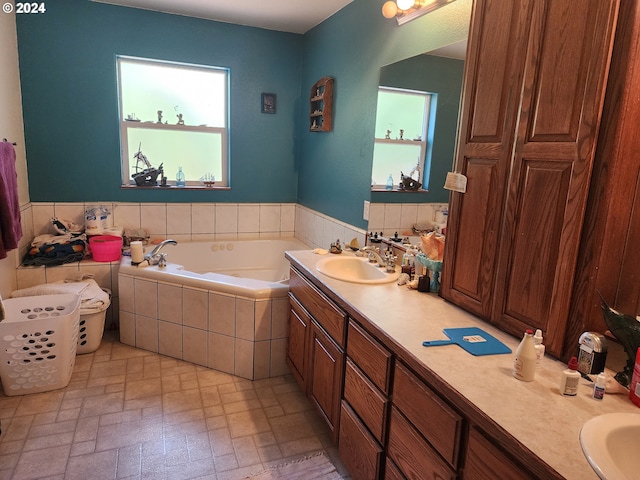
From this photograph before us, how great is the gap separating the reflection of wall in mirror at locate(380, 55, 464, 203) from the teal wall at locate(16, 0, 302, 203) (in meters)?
1.91

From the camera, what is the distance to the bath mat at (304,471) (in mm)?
1896

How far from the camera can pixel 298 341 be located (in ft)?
7.92

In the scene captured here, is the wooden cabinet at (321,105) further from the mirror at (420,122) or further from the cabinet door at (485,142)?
the cabinet door at (485,142)

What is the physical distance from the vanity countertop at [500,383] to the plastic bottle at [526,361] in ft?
0.06

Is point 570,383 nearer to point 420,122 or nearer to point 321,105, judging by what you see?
point 420,122

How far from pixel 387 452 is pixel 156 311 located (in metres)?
1.99

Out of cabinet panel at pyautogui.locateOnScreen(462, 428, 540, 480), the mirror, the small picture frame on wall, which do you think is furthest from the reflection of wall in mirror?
the small picture frame on wall

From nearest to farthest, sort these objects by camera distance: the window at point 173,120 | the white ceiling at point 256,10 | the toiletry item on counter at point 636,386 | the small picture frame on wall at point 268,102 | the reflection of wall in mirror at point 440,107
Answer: the toiletry item on counter at point 636,386
the reflection of wall in mirror at point 440,107
the white ceiling at point 256,10
the window at point 173,120
the small picture frame on wall at point 268,102

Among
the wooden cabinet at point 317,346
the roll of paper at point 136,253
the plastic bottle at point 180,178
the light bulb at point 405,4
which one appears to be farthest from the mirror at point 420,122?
the plastic bottle at point 180,178

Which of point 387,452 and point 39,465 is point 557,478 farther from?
point 39,465

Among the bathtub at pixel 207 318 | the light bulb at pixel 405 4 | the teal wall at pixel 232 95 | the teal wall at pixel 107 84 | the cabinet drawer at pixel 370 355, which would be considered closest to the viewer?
the cabinet drawer at pixel 370 355

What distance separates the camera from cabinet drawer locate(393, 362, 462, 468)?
1.16 metres

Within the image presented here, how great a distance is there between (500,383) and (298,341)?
1398 mm

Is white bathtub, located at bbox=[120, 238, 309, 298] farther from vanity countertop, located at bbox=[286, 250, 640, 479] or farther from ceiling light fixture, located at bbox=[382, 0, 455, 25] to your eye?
ceiling light fixture, located at bbox=[382, 0, 455, 25]
